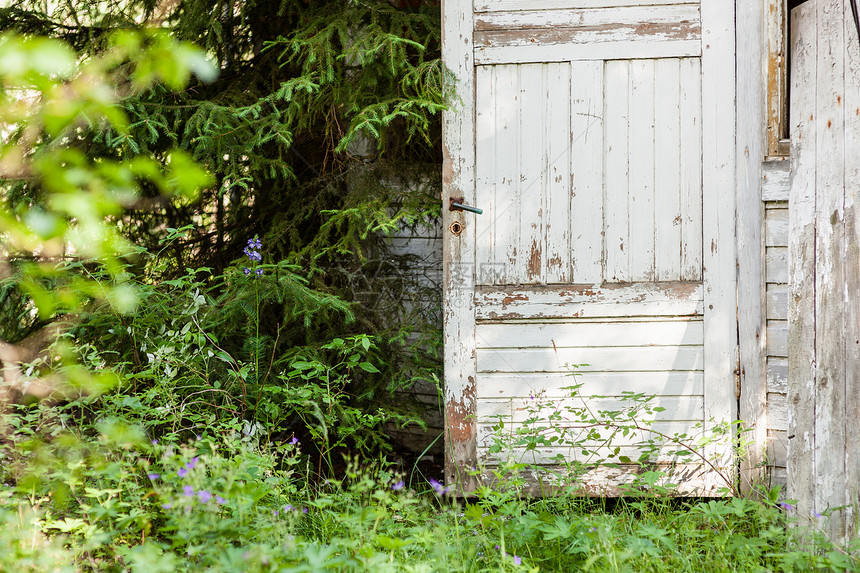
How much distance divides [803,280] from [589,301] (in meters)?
0.87

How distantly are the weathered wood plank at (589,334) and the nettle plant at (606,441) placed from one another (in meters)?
0.22

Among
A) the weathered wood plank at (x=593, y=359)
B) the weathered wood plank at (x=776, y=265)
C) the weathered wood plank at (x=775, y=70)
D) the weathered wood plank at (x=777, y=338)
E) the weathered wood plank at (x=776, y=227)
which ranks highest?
the weathered wood plank at (x=775, y=70)

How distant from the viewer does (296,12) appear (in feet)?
12.0

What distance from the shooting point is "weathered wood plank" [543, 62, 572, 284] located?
→ 284 centimetres

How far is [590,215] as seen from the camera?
9.30ft

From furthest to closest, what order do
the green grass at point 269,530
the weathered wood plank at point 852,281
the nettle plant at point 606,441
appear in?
the nettle plant at point 606,441, the weathered wood plank at point 852,281, the green grass at point 269,530

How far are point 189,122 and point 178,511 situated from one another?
2.24m

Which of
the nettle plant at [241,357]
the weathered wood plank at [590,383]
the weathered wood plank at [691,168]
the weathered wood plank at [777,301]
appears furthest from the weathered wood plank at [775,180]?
the nettle plant at [241,357]

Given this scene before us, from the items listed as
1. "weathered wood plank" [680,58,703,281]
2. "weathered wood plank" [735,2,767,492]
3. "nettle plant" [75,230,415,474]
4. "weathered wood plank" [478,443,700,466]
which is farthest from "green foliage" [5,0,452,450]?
"weathered wood plank" [735,2,767,492]

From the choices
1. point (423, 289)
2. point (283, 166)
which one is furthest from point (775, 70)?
point (283, 166)

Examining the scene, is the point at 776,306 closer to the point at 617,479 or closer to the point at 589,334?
the point at 589,334

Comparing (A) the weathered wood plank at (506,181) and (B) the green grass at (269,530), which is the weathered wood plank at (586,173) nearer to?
(A) the weathered wood plank at (506,181)

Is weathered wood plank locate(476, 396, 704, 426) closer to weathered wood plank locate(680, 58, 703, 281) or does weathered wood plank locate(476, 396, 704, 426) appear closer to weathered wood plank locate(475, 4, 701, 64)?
weathered wood plank locate(680, 58, 703, 281)

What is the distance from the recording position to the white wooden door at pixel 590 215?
9.13 feet
